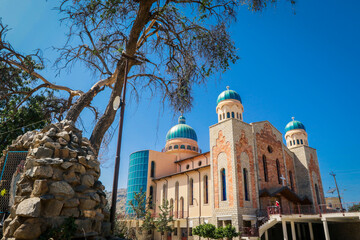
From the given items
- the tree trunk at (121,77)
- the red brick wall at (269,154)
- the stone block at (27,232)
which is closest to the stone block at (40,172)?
the stone block at (27,232)

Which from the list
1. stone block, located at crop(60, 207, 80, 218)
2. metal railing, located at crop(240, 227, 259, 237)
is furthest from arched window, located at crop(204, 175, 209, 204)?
stone block, located at crop(60, 207, 80, 218)

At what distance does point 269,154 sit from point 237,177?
20.7 feet

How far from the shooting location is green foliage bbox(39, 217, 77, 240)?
3.71m

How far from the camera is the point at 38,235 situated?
369 centimetres

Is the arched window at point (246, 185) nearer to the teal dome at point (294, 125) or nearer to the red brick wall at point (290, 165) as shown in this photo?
the red brick wall at point (290, 165)

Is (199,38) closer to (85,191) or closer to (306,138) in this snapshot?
(85,191)

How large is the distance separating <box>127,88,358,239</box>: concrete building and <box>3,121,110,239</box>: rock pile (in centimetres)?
1778

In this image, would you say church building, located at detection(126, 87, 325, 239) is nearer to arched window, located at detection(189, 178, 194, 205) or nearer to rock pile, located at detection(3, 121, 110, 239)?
arched window, located at detection(189, 178, 194, 205)

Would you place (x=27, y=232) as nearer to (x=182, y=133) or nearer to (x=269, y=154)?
(x=269, y=154)

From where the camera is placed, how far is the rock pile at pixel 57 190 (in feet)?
12.4

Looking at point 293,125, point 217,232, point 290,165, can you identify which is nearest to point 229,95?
point 290,165

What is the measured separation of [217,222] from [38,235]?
65.4ft

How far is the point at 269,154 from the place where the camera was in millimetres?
26016

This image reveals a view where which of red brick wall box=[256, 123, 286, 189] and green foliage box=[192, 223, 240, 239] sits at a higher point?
red brick wall box=[256, 123, 286, 189]
